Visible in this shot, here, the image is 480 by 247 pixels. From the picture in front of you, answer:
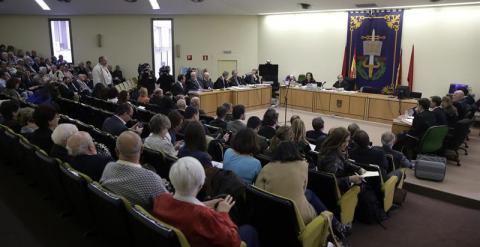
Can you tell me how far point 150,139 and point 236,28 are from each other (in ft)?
35.7

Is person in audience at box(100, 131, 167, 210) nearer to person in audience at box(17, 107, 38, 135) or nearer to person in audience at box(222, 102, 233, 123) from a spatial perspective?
person in audience at box(17, 107, 38, 135)

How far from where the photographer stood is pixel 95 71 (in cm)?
917

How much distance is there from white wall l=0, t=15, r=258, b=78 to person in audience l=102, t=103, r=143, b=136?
944 centimetres

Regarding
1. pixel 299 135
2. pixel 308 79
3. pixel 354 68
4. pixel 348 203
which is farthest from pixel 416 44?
pixel 348 203

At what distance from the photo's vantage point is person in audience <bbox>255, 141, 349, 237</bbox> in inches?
115

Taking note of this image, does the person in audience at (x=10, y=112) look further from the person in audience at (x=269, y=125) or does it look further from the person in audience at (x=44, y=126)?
the person in audience at (x=269, y=125)

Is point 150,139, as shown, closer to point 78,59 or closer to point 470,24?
point 470,24

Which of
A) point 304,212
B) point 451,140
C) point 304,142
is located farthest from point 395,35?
point 304,212

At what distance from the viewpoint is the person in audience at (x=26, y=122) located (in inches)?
176

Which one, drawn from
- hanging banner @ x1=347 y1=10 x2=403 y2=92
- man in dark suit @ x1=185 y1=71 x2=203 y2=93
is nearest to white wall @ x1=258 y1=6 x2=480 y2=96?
hanging banner @ x1=347 y1=10 x2=403 y2=92

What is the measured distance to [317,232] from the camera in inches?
115

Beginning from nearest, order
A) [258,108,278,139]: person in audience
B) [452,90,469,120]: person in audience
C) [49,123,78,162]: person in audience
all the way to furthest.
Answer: [49,123,78,162]: person in audience → [258,108,278,139]: person in audience → [452,90,469,120]: person in audience

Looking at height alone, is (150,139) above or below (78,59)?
below

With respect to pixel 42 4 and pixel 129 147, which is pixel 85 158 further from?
pixel 42 4
